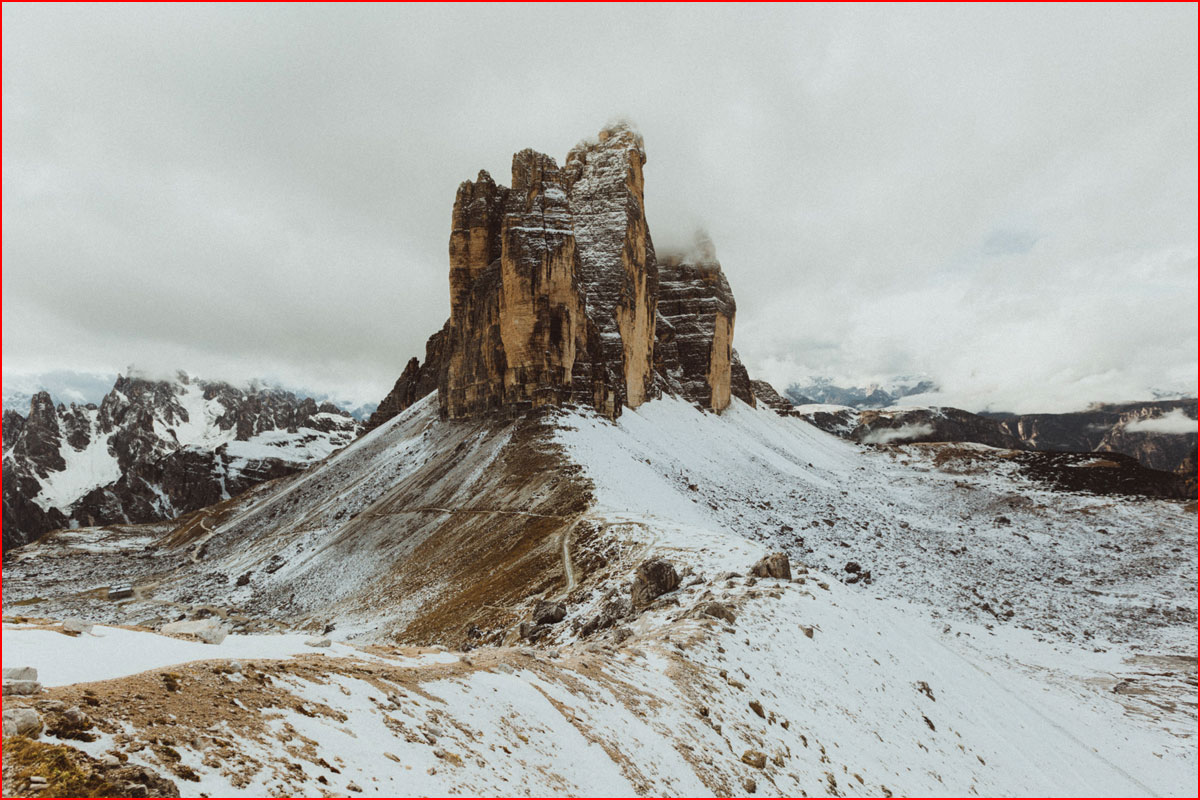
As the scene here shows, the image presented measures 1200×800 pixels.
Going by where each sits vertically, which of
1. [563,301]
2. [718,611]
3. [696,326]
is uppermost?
[696,326]

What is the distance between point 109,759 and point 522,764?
4806 millimetres

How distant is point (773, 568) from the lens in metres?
19.5

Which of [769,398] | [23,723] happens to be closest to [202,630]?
[23,723]

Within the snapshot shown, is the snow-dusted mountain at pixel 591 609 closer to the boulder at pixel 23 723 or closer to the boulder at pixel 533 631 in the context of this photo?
the boulder at pixel 23 723

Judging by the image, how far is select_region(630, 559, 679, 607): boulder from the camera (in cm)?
1841

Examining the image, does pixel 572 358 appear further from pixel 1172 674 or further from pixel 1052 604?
pixel 1172 674

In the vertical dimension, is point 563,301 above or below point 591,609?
above

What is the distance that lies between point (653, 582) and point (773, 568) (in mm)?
4503

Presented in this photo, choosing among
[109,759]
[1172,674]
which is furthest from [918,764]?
[1172,674]

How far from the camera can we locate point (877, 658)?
16.7 meters

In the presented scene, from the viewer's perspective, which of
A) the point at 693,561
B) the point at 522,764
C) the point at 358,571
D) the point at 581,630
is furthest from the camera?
the point at 358,571

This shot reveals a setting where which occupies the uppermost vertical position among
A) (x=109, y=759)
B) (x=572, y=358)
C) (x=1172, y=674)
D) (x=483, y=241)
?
(x=483, y=241)

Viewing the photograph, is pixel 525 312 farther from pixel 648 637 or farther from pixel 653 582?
pixel 648 637

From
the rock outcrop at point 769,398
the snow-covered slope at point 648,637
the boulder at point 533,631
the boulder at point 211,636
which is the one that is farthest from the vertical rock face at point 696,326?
the boulder at point 211,636
